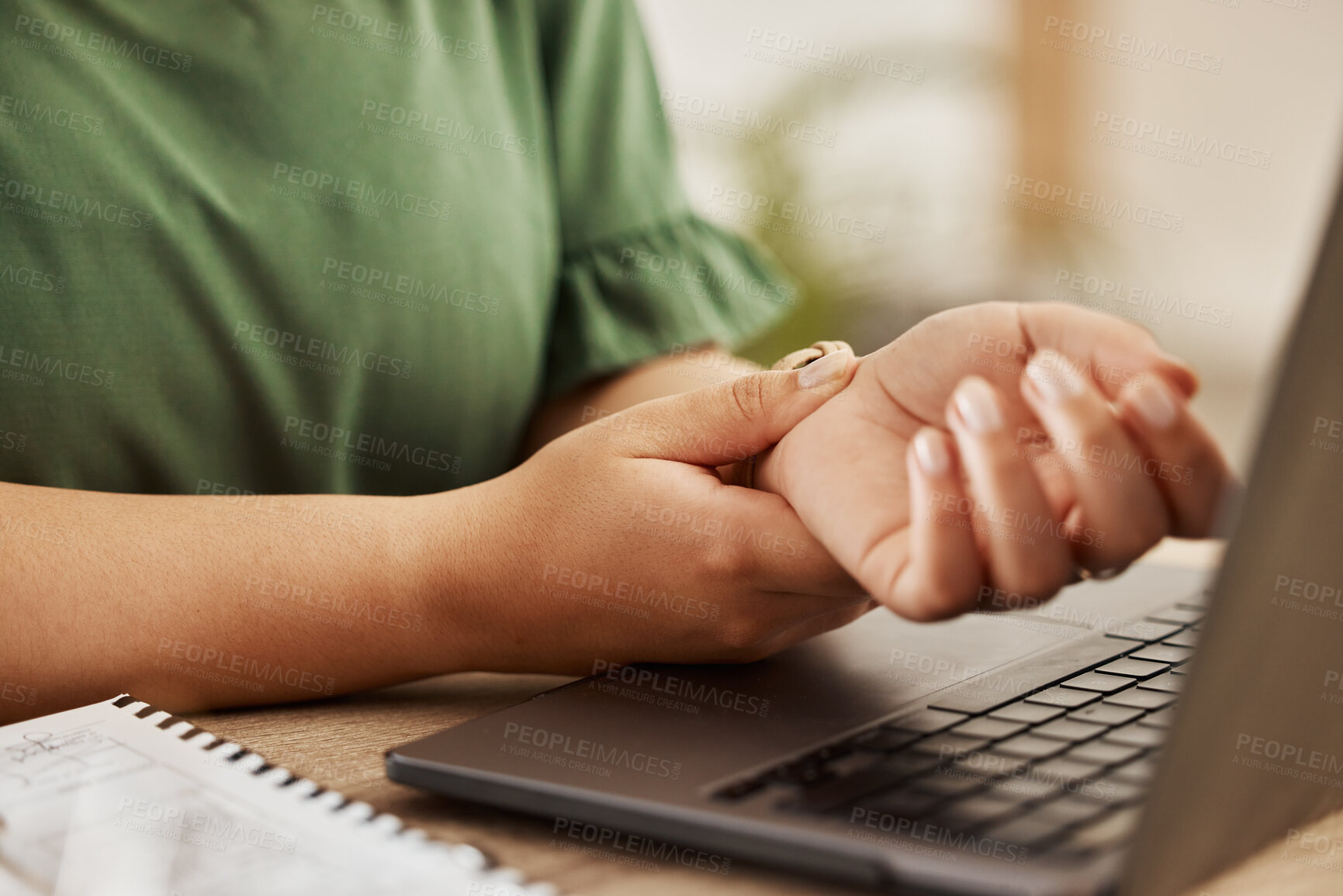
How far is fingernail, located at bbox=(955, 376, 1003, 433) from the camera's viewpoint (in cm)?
31

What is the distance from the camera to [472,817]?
0.32 metres

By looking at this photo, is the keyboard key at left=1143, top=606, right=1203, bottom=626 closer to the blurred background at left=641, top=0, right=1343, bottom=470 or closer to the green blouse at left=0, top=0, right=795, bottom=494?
the green blouse at left=0, top=0, right=795, bottom=494

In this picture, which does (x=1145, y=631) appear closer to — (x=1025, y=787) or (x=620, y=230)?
(x=1025, y=787)

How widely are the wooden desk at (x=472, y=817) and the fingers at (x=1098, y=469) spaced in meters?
0.10

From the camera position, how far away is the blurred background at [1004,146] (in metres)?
1.70

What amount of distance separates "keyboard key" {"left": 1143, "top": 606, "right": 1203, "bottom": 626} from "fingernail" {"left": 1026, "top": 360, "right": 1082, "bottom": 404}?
0.22 meters

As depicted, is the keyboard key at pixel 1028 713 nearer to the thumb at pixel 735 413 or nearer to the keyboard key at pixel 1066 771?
the keyboard key at pixel 1066 771

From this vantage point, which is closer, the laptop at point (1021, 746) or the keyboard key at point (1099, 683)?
the laptop at point (1021, 746)

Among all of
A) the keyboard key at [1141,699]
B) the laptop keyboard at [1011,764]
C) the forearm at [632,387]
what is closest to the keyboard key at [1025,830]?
the laptop keyboard at [1011,764]

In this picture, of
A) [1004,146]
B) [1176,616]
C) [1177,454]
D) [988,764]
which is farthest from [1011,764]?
[1004,146]

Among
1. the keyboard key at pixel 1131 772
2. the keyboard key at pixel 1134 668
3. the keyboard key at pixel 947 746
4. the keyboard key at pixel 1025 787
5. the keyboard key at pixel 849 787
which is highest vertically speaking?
the keyboard key at pixel 1131 772

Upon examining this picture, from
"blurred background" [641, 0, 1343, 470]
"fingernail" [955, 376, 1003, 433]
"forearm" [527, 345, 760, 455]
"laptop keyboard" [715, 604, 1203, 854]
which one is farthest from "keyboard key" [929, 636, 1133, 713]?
"blurred background" [641, 0, 1343, 470]

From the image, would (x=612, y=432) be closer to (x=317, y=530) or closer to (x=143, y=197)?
(x=317, y=530)

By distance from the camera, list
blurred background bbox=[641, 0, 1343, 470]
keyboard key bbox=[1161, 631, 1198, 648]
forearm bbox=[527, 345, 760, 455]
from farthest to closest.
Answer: blurred background bbox=[641, 0, 1343, 470] → forearm bbox=[527, 345, 760, 455] → keyboard key bbox=[1161, 631, 1198, 648]
